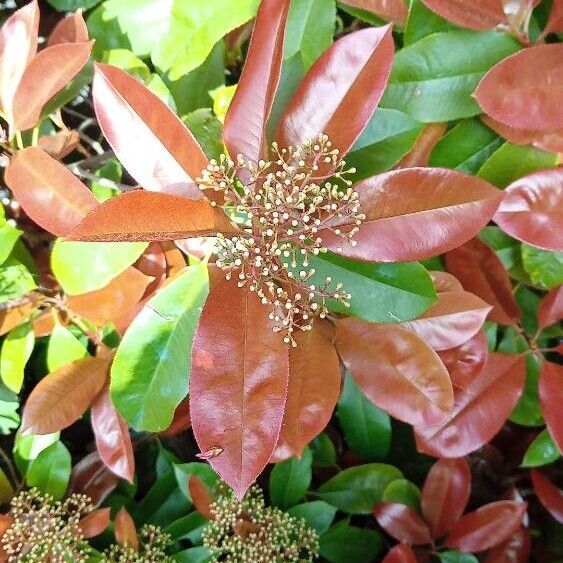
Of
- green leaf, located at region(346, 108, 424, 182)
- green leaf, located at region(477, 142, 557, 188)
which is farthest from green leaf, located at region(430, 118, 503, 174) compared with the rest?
green leaf, located at region(346, 108, 424, 182)

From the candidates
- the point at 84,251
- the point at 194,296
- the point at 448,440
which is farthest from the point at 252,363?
the point at 448,440

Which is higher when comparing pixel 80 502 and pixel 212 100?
pixel 212 100

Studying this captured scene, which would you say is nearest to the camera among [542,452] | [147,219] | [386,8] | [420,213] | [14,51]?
[147,219]

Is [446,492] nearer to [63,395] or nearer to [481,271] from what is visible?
[481,271]

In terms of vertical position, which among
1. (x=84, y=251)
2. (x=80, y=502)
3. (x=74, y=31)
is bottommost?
(x=80, y=502)

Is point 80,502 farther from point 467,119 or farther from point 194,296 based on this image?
point 467,119

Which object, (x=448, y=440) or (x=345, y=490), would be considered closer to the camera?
(x=448, y=440)

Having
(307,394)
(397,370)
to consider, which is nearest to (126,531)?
(307,394)

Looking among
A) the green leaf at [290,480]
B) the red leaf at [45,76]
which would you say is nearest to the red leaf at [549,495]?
the green leaf at [290,480]
